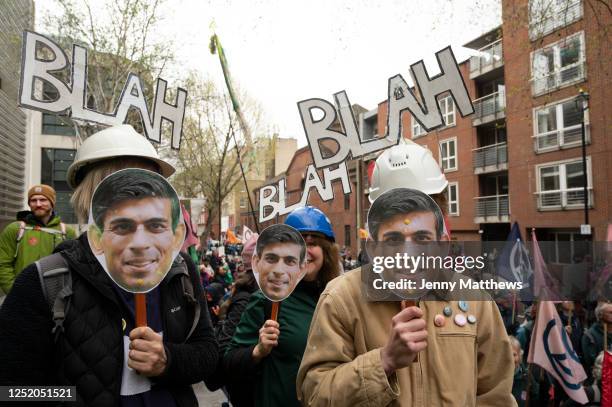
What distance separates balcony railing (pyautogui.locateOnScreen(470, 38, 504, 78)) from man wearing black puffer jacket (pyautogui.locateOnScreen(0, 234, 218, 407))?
81.5 feet

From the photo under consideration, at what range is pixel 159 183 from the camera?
138 cm

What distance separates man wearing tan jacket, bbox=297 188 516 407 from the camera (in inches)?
53.3

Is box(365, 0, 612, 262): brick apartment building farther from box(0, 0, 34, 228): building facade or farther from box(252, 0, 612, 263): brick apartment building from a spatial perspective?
box(0, 0, 34, 228): building facade

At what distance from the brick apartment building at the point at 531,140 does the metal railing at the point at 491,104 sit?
0.06 m

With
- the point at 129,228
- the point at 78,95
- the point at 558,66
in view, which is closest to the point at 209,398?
the point at 78,95

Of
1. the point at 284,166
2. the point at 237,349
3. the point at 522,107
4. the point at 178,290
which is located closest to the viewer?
the point at 178,290

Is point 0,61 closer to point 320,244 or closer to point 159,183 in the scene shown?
point 320,244

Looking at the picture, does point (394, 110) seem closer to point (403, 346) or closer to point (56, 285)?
point (403, 346)

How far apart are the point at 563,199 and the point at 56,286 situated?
23121 mm

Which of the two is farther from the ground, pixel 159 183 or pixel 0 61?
pixel 0 61

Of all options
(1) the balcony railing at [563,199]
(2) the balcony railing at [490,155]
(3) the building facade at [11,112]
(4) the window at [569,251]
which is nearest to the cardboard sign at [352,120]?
(4) the window at [569,251]

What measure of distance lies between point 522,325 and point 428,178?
9.36ft

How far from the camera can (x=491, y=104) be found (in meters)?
24.2

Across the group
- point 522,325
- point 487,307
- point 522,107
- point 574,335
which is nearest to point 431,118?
point 522,325
